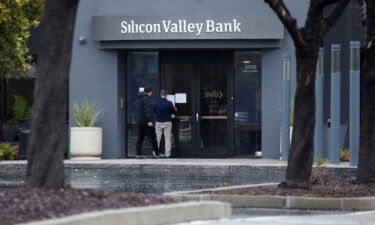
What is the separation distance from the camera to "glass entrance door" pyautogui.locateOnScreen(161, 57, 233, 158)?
29.7m

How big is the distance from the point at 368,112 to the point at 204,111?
12889mm

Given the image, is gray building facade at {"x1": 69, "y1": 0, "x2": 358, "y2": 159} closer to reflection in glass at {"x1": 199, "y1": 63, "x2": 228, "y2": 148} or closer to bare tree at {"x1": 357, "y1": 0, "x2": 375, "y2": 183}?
reflection in glass at {"x1": 199, "y1": 63, "x2": 228, "y2": 148}

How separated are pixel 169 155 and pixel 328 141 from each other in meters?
4.79

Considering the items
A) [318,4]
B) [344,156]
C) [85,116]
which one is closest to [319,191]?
[318,4]

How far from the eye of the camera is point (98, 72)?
29.9m

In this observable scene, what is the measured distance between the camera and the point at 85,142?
93.0ft

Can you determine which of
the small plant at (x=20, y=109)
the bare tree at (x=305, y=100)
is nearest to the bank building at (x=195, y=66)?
the small plant at (x=20, y=109)

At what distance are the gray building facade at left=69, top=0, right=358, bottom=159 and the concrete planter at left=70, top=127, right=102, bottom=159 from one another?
49.9 inches

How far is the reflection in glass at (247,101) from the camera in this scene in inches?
1162

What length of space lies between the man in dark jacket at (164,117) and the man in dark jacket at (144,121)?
243 mm

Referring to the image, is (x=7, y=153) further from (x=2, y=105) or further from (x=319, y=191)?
(x=319, y=191)

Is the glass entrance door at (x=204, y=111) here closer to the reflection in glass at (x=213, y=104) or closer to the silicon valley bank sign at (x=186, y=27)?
the reflection in glass at (x=213, y=104)

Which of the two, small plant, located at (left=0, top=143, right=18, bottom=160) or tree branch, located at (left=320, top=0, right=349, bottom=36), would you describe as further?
small plant, located at (left=0, top=143, right=18, bottom=160)

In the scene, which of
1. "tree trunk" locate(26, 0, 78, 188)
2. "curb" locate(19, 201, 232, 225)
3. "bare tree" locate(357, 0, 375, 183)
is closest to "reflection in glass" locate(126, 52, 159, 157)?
"bare tree" locate(357, 0, 375, 183)
